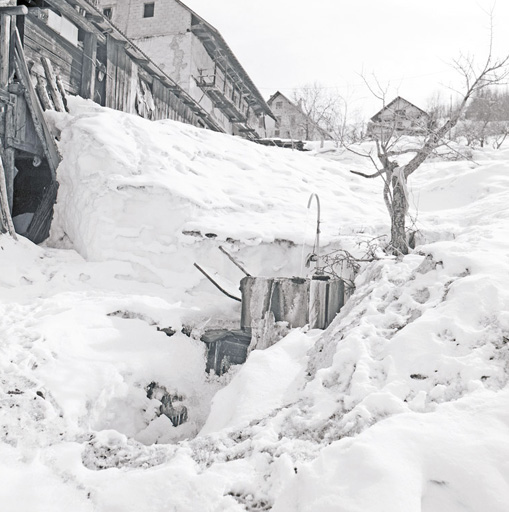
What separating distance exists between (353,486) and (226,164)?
8141 mm

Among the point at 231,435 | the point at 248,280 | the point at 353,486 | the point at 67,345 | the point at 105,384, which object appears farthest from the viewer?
the point at 248,280

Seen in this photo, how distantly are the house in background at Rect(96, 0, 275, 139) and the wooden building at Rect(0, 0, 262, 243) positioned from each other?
9.49 meters

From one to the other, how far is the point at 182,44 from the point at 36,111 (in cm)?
1435

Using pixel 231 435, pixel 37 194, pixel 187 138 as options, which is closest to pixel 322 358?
pixel 231 435

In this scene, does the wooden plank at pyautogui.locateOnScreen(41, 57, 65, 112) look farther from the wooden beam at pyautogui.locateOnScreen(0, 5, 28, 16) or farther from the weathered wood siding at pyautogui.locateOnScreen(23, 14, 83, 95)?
the wooden beam at pyautogui.locateOnScreen(0, 5, 28, 16)

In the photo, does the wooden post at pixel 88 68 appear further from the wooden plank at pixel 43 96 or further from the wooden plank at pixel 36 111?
the wooden plank at pixel 36 111

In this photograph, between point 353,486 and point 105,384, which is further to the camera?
point 105,384

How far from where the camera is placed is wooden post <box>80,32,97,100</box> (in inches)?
353

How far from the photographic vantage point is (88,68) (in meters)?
9.05

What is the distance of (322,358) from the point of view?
10.3 feet

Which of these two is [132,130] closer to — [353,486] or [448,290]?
[448,290]

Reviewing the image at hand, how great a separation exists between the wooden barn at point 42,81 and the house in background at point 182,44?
956 cm

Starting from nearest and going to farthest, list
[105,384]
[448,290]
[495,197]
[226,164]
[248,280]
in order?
1. [448,290]
2. [105,384]
3. [248,280]
4. [226,164]
5. [495,197]

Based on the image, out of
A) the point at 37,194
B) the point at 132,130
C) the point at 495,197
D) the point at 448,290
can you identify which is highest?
the point at 132,130
